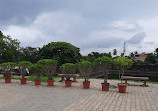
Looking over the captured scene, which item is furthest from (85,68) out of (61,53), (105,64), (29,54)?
(29,54)

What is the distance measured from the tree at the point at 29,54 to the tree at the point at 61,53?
987 centimetres

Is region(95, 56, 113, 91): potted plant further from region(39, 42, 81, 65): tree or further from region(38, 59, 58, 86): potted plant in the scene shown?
region(39, 42, 81, 65): tree

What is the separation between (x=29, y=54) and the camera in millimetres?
29656

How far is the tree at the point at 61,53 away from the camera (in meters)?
18.9

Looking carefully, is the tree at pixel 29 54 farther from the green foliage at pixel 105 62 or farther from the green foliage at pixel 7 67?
the green foliage at pixel 105 62

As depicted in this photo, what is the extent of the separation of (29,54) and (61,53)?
1310cm

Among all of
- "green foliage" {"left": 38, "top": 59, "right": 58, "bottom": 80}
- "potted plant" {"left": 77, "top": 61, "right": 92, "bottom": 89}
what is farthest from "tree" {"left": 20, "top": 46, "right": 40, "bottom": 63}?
"potted plant" {"left": 77, "top": 61, "right": 92, "bottom": 89}

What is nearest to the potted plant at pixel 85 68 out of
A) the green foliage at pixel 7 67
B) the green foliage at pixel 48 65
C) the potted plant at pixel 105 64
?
the potted plant at pixel 105 64

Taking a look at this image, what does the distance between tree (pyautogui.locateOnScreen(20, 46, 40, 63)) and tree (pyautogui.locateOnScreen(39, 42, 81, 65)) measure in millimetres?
9874

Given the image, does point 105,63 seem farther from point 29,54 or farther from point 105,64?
point 29,54

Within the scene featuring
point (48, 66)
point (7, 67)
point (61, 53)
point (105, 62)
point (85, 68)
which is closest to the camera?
point (105, 62)

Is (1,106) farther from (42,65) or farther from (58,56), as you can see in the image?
(58,56)

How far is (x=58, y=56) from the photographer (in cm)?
1883

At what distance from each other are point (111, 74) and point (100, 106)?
1568cm
